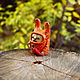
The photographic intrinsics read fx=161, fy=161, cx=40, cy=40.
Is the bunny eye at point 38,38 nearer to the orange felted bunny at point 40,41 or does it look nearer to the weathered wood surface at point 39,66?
the orange felted bunny at point 40,41

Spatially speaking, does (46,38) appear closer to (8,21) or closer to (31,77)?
(31,77)

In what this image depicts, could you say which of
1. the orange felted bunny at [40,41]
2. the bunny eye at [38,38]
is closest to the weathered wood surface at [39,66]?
the orange felted bunny at [40,41]

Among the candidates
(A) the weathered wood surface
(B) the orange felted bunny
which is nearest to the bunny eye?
(B) the orange felted bunny

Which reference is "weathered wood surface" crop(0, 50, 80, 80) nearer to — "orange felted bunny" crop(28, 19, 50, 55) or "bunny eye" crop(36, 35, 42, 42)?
"orange felted bunny" crop(28, 19, 50, 55)

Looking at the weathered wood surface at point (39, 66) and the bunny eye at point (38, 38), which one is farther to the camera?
the bunny eye at point (38, 38)

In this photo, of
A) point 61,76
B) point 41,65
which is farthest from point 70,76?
point 41,65

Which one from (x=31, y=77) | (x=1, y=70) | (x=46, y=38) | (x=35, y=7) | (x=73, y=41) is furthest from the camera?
(x=73, y=41)

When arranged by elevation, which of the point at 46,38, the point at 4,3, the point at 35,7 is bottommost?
the point at 46,38

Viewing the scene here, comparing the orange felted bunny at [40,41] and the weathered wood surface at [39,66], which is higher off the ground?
the orange felted bunny at [40,41]

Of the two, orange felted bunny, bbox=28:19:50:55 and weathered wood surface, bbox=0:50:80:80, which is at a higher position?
orange felted bunny, bbox=28:19:50:55
